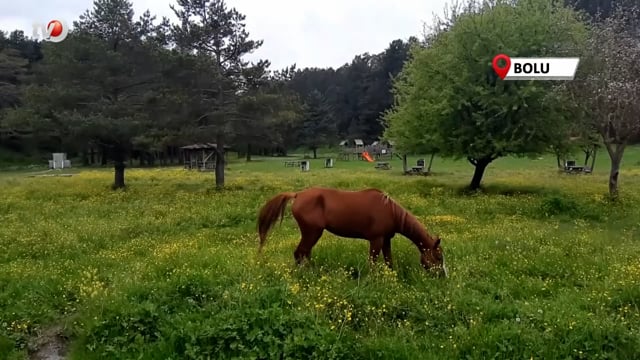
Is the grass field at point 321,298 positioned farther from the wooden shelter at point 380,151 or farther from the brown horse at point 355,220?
the wooden shelter at point 380,151

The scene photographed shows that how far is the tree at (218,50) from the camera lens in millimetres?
26797

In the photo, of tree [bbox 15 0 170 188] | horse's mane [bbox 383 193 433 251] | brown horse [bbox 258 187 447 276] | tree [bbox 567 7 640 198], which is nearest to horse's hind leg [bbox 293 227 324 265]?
brown horse [bbox 258 187 447 276]

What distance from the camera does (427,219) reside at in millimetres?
15359

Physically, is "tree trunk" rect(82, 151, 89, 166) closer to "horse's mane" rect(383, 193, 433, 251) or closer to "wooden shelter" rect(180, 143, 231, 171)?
"wooden shelter" rect(180, 143, 231, 171)

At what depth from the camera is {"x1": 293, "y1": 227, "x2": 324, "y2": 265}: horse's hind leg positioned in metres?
8.45


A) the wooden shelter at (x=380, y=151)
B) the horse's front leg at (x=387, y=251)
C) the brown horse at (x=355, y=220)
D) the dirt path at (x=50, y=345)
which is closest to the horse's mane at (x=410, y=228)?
the brown horse at (x=355, y=220)

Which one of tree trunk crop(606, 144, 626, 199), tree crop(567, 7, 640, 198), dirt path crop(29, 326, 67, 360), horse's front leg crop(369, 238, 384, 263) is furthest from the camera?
tree trunk crop(606, 144, 626, 199)

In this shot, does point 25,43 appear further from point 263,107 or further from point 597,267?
point 597,267

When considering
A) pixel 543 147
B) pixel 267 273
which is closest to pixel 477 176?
pixel 543 147

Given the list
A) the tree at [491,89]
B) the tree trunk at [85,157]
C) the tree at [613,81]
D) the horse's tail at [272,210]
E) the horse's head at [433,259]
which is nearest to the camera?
the horse's head at [433,259]

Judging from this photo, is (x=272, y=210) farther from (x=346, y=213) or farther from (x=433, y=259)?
(x=433, y=259)

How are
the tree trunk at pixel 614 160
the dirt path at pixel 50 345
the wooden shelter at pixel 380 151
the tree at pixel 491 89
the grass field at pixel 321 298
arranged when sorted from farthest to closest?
1. the wooden shelter at pixel 380 151
2. the tree at pixel 491 89
3. the tree trunk at pixel 614 160
4. the dirt path at pixel 50 345
5. the grass field at pixel 321 298

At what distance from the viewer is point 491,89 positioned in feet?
73.5

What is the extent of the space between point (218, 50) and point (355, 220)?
70.9 feet
